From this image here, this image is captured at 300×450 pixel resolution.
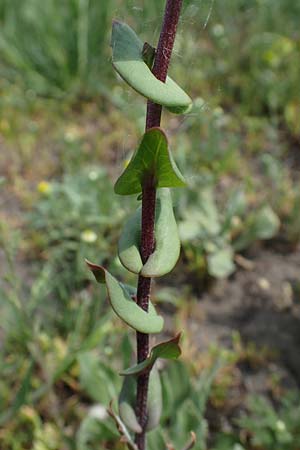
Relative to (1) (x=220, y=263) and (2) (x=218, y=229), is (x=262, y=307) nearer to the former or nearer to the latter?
(1) (x=220, y=263)

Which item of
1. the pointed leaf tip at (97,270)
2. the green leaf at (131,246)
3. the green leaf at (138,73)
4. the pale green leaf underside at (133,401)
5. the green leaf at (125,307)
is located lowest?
the pale green leaf underside at (133,401)

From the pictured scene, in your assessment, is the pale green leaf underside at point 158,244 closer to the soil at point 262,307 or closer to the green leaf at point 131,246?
the green leaf at point 131,246

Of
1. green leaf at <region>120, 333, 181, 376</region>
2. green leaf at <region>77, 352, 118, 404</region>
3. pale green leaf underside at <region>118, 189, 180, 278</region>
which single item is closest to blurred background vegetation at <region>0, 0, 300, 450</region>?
green leaf at <region>77, 352, 118, 404</region>

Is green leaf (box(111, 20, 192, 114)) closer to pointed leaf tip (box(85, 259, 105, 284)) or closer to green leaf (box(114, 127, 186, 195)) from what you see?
green leaf (box(114, 127, 186, 195))

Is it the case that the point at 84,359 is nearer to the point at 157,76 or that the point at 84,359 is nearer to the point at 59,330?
the point at 59,330

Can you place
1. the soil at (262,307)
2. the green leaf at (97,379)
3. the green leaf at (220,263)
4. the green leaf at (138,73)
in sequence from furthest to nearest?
the green leaf at (220,263)
the soil at (262,307)
the green leaf at (97,379)
the green leaf at (138,73)

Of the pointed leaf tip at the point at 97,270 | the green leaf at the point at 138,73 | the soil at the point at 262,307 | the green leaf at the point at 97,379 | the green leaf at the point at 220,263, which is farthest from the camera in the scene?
the green leaf at the point at 220,263

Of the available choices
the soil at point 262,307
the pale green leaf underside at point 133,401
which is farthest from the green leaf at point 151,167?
the soil at point 262,307

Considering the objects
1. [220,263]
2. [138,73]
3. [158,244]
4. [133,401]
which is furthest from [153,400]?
[220,263]

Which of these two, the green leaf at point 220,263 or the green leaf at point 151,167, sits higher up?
the green leaf at point 151,167
